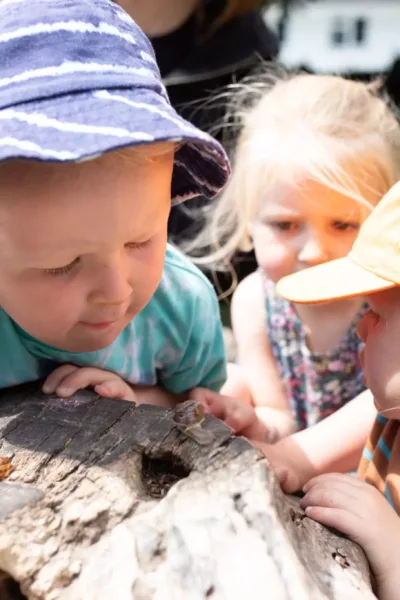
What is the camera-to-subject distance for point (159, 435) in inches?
29.2

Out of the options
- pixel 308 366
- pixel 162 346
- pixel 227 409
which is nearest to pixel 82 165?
pixel 162 346

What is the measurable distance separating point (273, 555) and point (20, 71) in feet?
1.67

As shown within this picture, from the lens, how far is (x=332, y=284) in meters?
0.86

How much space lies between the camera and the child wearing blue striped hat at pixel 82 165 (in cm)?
65

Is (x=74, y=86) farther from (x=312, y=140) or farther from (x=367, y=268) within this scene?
(x=312, y=140)

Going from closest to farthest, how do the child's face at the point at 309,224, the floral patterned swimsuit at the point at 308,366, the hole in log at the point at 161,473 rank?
the hole in log at the point at 161,473 → the child's face at the point at 309,224 → the floral patterned swimsuit at the point at 308,366

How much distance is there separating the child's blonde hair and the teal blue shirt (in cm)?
34

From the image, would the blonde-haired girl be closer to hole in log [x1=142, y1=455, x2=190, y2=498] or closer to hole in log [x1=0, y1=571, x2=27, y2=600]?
hole in log [x1=142, y1=455, x2=190, y2=498]

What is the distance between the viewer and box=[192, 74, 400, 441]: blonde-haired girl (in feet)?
4.24

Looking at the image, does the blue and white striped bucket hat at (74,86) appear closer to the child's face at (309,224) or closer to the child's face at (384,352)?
the child's face at (384,352)

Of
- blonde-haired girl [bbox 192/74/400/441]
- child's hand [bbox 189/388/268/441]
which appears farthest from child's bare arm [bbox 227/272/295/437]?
child's hand [bbox 189/388/268/441]

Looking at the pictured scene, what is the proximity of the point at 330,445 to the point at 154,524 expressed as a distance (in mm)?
630

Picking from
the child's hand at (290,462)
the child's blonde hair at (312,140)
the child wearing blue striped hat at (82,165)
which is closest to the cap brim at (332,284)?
the child wearing blue striped hat at (82,165)

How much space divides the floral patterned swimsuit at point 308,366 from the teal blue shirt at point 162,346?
1.30 feet
